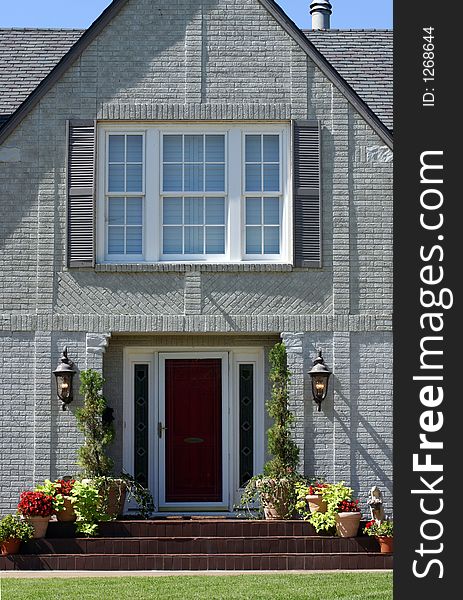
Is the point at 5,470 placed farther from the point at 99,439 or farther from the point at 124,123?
the point at 124,123

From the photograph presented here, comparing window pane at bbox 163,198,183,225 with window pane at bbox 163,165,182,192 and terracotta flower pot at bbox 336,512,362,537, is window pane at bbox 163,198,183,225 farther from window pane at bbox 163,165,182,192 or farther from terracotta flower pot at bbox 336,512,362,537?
terracotta flower pot at bbox 336,512,362,537

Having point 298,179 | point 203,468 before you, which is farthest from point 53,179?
point 203,468

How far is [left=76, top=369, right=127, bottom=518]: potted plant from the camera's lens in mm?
15375

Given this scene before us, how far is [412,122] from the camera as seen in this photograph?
6.10 m

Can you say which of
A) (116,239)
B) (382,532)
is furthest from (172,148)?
(382,532)

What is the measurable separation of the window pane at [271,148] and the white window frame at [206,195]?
8 centimetres

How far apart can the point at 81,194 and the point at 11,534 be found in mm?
4781

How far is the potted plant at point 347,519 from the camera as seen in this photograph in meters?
14.1

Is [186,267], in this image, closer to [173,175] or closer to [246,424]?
[173,175]

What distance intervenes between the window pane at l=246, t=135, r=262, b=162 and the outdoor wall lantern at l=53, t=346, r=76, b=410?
3.73 meters

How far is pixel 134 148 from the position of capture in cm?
1620

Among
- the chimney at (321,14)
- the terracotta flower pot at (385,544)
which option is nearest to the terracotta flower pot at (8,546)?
the terracotta flower pot at (385,544)

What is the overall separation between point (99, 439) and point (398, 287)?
9.99 metres

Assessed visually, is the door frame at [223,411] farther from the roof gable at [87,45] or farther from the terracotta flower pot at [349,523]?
the roof gable at [87,45]
